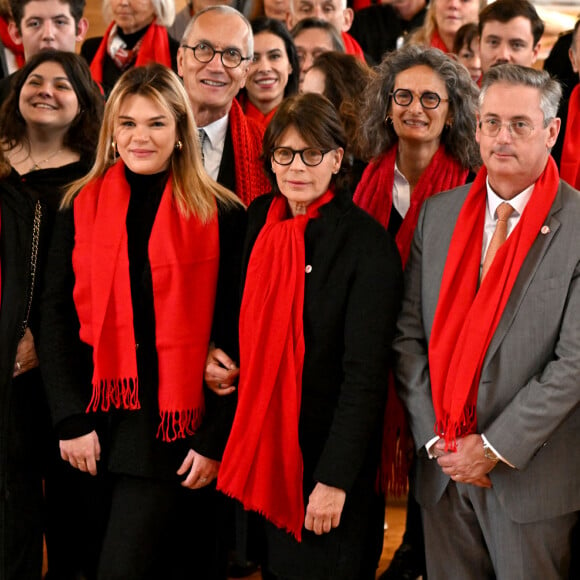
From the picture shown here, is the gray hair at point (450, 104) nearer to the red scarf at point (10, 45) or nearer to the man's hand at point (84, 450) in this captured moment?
the man's hand at point (84, 450)

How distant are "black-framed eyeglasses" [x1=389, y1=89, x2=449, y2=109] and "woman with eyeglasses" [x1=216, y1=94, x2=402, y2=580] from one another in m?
0.44

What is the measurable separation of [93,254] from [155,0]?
2.00 meters

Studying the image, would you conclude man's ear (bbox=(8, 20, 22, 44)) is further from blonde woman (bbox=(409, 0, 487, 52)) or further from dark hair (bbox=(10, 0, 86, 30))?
blonde woman (bbox=(409, 0, 487, 52))

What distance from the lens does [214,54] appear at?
3.27 meters

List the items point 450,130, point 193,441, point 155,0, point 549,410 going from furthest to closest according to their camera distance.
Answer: point 155,0
point 450,130
point 193,441
point 549,410

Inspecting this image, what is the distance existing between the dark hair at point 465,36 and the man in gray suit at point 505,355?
66.5 inches

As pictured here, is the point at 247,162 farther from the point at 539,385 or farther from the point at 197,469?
the point at 539,385

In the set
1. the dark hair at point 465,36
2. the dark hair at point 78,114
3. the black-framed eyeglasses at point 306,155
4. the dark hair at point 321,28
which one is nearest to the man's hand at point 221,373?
the black-framed eyeglasses at point 306,155

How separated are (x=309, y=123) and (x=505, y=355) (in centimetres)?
79

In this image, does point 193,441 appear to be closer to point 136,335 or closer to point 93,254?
point 136,335

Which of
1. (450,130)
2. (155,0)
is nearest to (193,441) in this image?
(450,130)

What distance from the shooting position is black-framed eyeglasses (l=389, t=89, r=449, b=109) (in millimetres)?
2992

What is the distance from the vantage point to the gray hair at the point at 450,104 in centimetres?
302

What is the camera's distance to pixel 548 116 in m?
2.52
